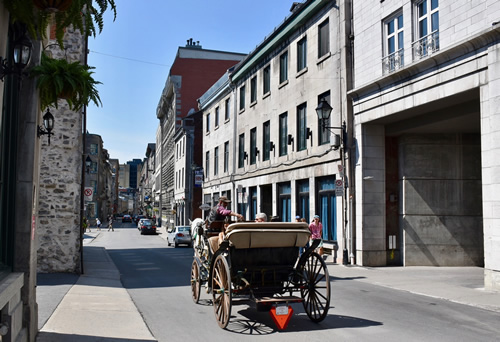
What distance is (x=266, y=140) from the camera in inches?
1129

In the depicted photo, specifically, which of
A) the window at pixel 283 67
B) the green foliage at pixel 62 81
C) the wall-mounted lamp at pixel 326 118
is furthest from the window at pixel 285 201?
the green foliage at pixel 62 81

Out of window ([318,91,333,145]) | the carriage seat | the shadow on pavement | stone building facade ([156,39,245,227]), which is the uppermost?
stone building facade ([156,39,245,227])

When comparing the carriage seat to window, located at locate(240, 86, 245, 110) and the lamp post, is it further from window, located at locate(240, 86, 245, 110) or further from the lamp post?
window, located at locate(240, 86, 245, 110)

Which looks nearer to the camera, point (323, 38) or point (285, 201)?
point (323, 38)

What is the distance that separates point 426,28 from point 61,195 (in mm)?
12717

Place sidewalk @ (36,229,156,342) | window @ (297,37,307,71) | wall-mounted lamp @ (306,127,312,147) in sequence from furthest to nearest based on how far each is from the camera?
1. window @ (297,37,307,71)
2. wall-mounted lamp @ (306,127,312,147)
3. sidewalk @ (36,229,156,342)

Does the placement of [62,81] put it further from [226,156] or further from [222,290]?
[226,156]

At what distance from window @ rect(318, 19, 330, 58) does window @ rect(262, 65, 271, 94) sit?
245 inches

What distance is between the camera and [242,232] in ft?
26.2

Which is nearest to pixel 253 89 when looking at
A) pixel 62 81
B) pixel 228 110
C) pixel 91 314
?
pixel 228 110

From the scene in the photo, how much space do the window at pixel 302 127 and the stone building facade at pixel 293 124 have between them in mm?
48

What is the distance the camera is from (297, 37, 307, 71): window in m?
24.2

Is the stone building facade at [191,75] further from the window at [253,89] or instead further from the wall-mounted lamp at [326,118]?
the wall-mounted lamp at [326,118]

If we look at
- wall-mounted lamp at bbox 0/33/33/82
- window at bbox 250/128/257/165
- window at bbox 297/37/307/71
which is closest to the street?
wall-mounted lamp at bbox 0/33/33/82
